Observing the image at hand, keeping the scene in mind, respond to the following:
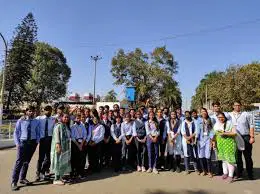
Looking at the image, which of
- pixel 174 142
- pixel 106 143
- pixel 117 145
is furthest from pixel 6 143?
pixel 174 142

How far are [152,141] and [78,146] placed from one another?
2.21 metres

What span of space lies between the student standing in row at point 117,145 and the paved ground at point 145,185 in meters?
0.52

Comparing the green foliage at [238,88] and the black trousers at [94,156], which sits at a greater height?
the green foliage at [238,88]

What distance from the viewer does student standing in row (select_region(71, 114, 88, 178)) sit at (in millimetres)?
8773

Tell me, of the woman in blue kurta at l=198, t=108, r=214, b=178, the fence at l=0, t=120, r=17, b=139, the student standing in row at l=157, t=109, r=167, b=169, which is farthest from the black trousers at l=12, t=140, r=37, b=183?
the fence at l=0, t=120, r=17, b=139

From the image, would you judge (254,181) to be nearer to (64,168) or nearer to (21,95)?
(64,168)

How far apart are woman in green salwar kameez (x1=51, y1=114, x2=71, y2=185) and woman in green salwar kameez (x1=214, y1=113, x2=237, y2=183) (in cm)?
392

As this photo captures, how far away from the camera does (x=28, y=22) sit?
45094mm

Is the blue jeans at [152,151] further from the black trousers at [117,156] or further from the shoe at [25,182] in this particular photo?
the shoe at [25,182]

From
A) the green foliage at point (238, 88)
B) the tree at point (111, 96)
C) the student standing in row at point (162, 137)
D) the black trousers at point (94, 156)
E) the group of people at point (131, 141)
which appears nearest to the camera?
the group of people at point (131, 141)

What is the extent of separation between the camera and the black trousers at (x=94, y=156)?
9523 mm

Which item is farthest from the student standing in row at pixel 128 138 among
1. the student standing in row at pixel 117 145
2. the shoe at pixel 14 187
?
the shoe at pixel 14 187

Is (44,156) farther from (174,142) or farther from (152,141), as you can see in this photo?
(174,142)

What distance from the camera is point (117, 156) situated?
9844 mm
